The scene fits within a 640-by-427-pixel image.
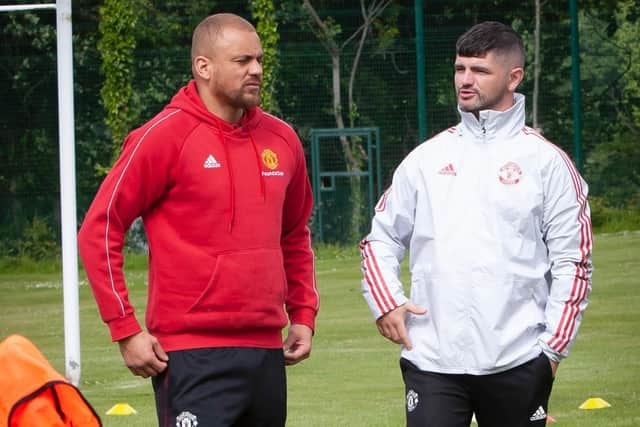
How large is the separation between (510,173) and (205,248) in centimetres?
102

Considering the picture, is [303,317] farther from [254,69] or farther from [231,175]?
[254,69]

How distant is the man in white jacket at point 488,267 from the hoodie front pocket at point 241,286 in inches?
15.8

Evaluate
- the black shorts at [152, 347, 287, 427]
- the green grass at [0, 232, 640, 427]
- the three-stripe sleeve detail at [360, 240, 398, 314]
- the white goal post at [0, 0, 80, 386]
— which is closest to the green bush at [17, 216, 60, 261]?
the green grass at [0, 232, 640, 427]

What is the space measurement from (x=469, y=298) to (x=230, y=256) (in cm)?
79

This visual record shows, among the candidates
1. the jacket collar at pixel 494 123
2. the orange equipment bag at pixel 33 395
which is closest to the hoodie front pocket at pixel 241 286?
the jacket collar at pixel 494 123

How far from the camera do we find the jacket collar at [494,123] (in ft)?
15.9

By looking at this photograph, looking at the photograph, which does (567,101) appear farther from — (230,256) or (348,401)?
(230,256)

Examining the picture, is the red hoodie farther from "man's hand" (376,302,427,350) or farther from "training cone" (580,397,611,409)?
"training cone" (580,397,611,409)

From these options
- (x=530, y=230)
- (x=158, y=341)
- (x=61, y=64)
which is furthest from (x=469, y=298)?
(x=61, y=64)

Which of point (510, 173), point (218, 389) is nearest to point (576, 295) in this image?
point (510, 173)

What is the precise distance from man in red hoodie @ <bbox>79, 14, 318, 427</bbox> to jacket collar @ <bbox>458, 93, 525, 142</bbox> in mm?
660

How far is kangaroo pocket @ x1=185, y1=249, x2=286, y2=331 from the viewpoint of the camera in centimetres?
467

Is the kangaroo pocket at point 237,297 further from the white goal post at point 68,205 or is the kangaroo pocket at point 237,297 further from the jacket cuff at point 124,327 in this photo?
the white goal post at point 68,205

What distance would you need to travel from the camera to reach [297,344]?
16.6ft
